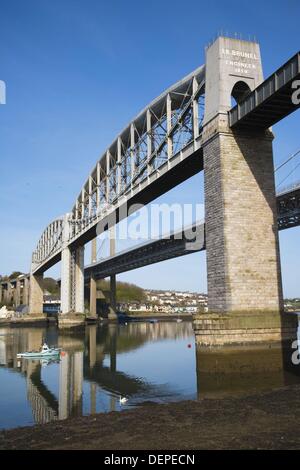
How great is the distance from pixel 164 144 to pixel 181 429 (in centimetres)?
3810

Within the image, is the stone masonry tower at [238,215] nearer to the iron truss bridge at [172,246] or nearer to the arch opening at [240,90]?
the arch opening at [240,90]

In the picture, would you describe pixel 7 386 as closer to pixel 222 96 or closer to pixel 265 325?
pixel 265 325

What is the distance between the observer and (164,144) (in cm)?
4750

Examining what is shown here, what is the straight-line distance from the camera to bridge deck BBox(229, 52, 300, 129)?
25.9 m

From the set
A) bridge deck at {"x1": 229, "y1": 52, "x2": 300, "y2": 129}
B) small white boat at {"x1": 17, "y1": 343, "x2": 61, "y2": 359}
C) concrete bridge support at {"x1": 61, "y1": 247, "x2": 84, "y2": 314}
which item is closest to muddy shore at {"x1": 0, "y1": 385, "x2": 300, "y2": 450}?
bridge deck at {"x1": 229, "y1": 52, "x2": 300, "y2": 129}

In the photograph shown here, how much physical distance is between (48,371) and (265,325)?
16700mm

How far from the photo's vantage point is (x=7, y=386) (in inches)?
1060

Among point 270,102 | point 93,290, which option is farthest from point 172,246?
point 270,102

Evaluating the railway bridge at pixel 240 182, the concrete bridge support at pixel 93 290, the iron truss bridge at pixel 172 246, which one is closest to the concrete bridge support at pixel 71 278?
the iron truss bridge at pixel 172 246

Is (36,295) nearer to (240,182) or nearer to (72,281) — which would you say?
(72,281)

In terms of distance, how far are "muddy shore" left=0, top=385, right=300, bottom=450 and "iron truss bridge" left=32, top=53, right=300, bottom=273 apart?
18.8m

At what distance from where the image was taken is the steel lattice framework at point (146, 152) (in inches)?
1583

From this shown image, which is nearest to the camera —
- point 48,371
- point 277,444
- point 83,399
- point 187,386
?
point 277,444
